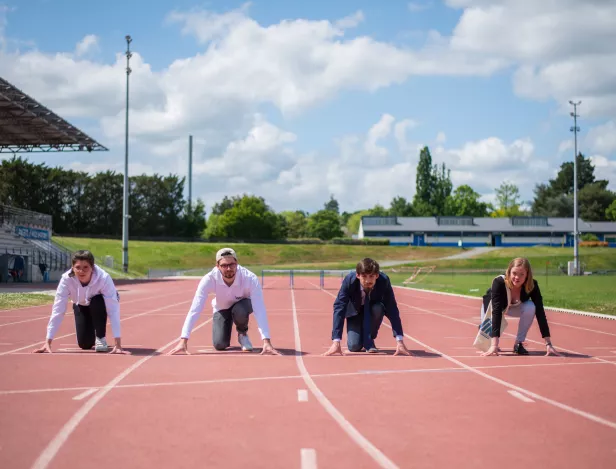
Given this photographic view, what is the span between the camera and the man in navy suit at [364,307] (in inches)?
409

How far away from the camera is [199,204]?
127 meters

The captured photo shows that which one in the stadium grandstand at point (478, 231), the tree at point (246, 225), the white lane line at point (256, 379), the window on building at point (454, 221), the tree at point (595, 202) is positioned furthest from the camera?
the tree at point (595, 202)

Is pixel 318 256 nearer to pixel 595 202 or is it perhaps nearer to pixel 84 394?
pixel 595 202

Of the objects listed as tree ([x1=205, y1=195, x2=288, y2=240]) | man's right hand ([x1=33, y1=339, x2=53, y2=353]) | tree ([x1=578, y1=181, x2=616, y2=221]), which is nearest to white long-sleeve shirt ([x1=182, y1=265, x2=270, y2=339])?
man's right hand ([x1=33, y1=339, x2=53, y2=353])

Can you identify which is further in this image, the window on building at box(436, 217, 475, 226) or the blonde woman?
the window on building at box(436, 217, 475, 226)

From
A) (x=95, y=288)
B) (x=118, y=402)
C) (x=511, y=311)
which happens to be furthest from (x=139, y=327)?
(x=118, y=402)

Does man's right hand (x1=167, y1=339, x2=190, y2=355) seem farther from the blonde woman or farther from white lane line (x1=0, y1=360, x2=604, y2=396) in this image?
the blonde woman

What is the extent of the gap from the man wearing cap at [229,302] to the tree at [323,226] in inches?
5254

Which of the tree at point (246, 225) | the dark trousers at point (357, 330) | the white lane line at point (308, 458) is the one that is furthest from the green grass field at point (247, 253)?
the white lane line at point (308, 458)

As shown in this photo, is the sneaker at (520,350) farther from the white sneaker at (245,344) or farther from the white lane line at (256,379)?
the white sneaker at (245,344)

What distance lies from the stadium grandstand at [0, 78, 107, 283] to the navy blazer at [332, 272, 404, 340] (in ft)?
→ 108

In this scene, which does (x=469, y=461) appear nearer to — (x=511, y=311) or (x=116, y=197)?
(x=511, y=311)

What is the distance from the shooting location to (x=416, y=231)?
124 metres

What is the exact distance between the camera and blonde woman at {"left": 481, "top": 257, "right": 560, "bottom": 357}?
417 inches
